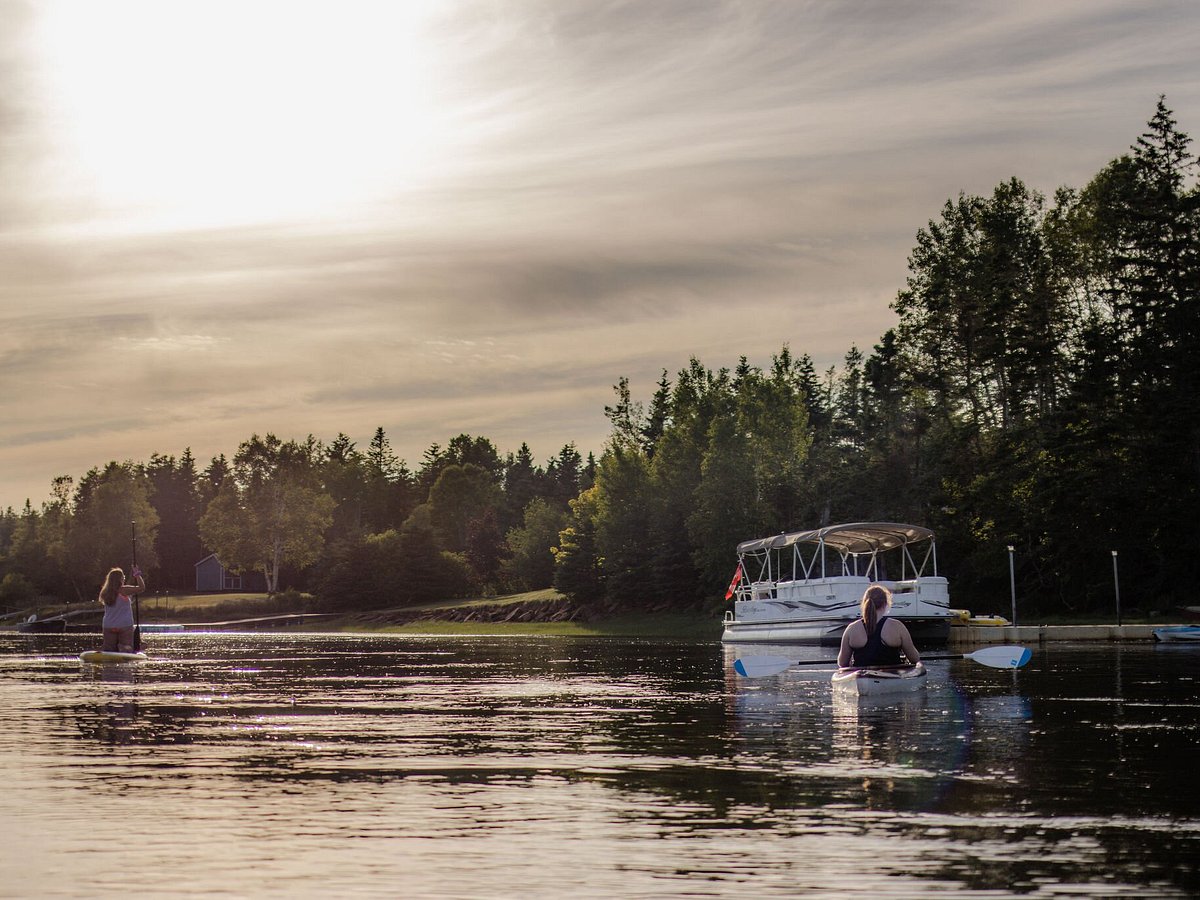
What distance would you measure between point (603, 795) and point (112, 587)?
2635 centimetres

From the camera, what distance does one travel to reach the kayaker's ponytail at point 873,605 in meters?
25.0

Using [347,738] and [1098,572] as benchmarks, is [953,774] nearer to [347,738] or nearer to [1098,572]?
[347,738]

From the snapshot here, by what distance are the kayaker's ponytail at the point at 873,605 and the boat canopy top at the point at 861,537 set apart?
35.2 meters

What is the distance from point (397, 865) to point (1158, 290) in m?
73.1

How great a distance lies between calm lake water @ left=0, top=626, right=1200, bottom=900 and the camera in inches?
391

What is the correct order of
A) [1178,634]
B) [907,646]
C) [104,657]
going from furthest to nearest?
[1178,634] → [104,657] → [907,646]

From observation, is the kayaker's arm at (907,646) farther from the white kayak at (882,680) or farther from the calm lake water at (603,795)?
the calm lake water at (603,795)

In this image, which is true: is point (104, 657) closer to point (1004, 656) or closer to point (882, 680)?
point (882, 680)

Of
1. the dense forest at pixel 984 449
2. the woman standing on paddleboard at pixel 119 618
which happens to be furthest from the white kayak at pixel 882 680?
the dense forest at pixel 984 449

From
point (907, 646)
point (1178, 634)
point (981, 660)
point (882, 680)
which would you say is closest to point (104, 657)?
point (981, 660)

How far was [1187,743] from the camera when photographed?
61.0 feet

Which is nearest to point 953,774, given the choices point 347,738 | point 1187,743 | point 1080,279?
point 1187,743

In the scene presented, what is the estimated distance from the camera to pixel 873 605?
25344mm

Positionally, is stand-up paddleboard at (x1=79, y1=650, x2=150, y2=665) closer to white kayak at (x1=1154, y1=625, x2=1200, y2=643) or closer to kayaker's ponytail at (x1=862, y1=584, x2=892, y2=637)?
kayaker's ponytail at (x1=862, y1=584, x2=892, y2=637)
